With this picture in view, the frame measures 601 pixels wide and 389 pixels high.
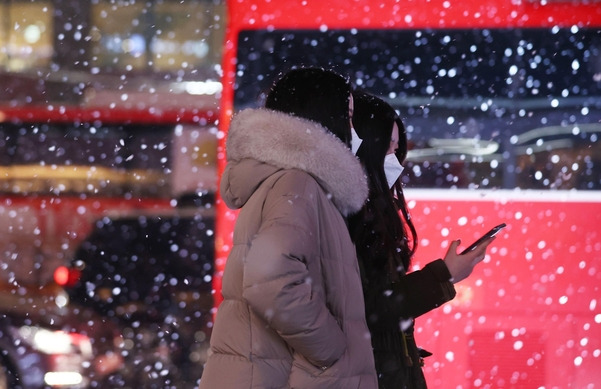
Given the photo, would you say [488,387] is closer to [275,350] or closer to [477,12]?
[477,12]

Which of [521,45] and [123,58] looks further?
[123,58]

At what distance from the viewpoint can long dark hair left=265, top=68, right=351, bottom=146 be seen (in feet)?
7.07

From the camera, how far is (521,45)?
13.6 ft

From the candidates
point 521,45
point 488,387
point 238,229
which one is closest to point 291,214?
point 238,229

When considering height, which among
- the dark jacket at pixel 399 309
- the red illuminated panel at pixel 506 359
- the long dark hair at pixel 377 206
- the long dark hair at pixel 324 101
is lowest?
the red illuminated panel at pixel 506 359

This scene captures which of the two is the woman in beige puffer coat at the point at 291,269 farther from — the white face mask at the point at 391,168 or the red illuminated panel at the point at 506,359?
the red illuminated panel at the point at 506,359

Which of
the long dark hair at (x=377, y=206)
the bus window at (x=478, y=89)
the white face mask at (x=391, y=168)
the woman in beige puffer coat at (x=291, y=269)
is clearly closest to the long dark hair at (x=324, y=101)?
the woman in beige puffer coat at (x=291, y=269)

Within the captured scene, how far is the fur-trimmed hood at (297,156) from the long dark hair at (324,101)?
44 millimetres

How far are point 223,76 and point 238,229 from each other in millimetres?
2361

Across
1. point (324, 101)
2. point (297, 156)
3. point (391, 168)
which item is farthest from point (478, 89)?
point (297, 156)

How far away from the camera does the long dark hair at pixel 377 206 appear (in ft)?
7.45

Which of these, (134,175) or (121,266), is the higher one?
(134,175)

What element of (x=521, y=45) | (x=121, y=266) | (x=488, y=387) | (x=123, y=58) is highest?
(x=521, y=45)

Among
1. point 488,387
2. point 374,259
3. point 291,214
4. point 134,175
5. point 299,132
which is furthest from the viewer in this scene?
point 134,175
